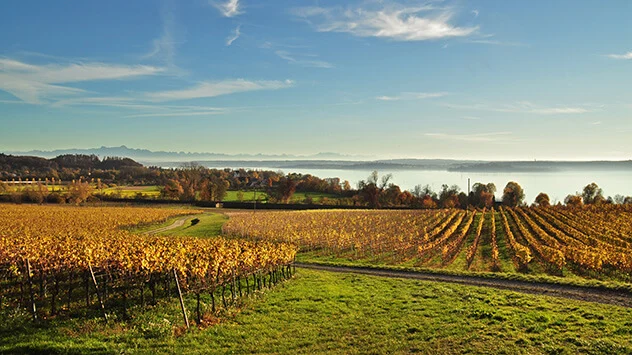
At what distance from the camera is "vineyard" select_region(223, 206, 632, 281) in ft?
104

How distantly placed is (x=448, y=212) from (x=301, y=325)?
204 ft

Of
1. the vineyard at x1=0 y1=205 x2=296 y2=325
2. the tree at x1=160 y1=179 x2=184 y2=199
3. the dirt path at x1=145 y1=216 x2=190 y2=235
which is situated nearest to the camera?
the vineyard at x1=0 y1=205 x2=296 y2=325

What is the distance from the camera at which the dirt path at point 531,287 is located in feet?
65.8

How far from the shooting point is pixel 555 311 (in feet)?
56.2

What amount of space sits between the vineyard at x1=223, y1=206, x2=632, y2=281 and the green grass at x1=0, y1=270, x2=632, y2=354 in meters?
14.2

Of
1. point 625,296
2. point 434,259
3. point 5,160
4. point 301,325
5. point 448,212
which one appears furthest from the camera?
point 5,160

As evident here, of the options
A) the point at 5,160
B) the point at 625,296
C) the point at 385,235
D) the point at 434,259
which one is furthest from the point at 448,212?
the point at 5,160

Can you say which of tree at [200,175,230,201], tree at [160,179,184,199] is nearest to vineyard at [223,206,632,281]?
tree at [200,175,230,201]

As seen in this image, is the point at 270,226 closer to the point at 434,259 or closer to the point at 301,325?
the point at 434,259

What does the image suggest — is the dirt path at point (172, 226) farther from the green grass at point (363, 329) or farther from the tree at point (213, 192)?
the tree at point (213, 192)

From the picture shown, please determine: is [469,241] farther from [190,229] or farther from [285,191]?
[285,191]

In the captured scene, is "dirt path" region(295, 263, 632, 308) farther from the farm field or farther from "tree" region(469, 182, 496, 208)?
"tree" region(469, 182, 496, 208)

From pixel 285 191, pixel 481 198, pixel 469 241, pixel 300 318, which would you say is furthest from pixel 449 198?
pixel 300 318

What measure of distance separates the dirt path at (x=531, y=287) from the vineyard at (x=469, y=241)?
5829mm
